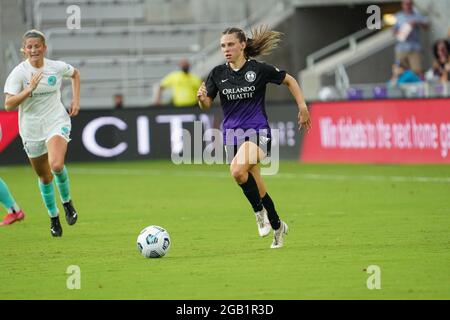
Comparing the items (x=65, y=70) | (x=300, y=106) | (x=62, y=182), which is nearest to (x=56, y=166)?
(x=62, y=182)

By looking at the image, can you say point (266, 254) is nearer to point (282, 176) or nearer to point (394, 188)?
point (394, 188)

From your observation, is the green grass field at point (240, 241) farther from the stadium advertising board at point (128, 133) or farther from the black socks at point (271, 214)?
the stadium advertising board at point (128, 133)

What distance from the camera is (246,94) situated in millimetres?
11898

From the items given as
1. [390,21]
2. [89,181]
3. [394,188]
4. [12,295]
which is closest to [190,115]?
[89,181]

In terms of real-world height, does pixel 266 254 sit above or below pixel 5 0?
below

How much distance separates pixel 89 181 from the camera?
75.4ft

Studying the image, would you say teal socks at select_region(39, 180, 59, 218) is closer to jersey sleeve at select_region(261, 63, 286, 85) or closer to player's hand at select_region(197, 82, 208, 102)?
player's hand at select_region(197, 82, 208, 102)

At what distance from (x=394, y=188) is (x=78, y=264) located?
29.1 ft

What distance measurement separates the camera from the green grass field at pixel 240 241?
935 cm

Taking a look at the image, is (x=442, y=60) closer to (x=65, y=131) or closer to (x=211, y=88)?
(x=65, y=131)

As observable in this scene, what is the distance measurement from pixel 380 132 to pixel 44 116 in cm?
1153

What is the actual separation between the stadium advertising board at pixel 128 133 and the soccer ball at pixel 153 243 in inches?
616

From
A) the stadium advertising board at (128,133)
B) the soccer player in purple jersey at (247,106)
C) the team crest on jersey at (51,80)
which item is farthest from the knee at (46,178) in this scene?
the stadium advertising board at (128,133)

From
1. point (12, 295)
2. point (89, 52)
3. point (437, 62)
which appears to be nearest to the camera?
point (12, 295)
